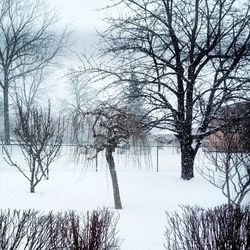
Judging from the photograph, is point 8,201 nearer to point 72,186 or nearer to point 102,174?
point 72,186

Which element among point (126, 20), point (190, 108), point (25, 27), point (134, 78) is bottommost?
point (190, 108)

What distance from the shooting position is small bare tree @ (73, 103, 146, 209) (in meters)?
10.0

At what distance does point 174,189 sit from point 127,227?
6373 millimetres

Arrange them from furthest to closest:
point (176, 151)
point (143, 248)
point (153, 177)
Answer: point (176, 151)
point (153, 177)
point (143, 248)

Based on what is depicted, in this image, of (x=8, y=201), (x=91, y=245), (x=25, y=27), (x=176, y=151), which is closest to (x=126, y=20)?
(x=8, y=201)

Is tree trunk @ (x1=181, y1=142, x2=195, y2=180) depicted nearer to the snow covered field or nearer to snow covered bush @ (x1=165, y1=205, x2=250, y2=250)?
the snow covered field

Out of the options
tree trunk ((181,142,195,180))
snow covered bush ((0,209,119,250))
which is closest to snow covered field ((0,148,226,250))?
tree trunk ((181,142,195,180))

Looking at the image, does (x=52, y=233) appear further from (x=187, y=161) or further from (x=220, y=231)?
(x=187, y=161)

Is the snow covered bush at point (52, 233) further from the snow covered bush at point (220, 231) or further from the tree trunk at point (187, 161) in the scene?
the tree trunk at point (187, 161)

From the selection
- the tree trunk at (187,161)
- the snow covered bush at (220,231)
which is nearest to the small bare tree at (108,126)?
the snow covered bush at (220,231)

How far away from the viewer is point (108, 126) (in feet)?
33.0

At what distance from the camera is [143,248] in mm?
6844

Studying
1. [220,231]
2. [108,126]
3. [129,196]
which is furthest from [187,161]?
[220,231]

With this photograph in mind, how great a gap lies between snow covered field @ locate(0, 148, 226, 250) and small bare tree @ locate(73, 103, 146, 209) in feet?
2.08
